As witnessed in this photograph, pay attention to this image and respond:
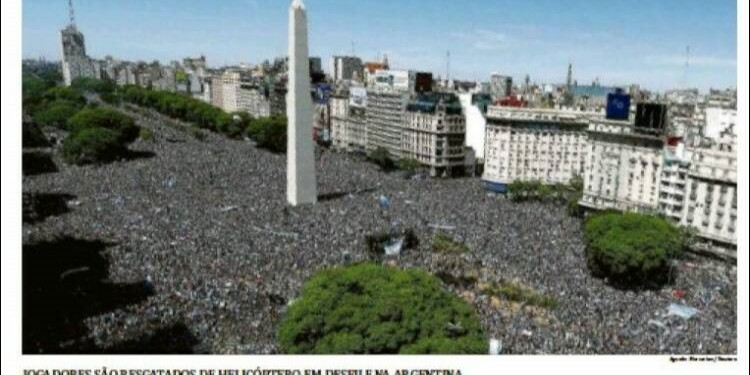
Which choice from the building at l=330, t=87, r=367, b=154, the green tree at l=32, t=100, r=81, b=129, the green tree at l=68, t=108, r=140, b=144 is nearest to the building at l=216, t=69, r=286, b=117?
the building at l=330, t=87, r=367, b=154

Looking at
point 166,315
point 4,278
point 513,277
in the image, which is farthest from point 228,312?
point 513,277

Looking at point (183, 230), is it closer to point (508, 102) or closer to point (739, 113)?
point (739, 113)

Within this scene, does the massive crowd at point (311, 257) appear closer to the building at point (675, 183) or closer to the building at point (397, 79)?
the building at point (675, 183)

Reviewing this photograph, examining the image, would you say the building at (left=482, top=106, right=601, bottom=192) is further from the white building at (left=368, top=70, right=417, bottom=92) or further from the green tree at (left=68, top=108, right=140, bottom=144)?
the green tree at (left=68, top=108, right=140, bottom=144)

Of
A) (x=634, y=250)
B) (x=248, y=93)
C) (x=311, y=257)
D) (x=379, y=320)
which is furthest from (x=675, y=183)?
(x=248, y=93)

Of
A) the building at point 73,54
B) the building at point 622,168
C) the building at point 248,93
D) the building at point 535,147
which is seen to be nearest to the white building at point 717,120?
the building at point 622,168

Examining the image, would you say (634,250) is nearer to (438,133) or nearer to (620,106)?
(620,106)
